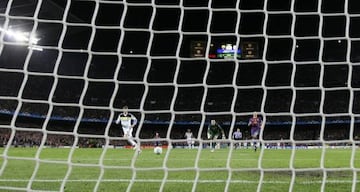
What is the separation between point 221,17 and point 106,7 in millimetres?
3639

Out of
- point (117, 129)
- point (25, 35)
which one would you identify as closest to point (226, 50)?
point (25, 35)

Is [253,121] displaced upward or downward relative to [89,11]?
downward

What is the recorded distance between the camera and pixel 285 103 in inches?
826

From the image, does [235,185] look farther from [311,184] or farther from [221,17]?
[221,17]

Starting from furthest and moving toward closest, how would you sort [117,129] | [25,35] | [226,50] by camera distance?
[117,129] → [226,50] → [25,35]

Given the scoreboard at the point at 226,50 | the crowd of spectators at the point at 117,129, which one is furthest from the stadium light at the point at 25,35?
the scoreboard at the point at 226,50

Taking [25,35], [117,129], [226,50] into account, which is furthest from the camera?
[117,129]

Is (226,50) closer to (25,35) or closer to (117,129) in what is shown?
(25,35)

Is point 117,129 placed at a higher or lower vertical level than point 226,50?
lower

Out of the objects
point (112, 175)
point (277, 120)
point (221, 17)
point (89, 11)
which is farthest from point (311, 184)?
point (277, 120)

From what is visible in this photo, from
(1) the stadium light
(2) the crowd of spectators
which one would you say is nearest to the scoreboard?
(2) the crowd of spectators

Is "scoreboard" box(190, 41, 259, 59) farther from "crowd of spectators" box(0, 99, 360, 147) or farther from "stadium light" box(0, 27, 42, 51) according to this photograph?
"stadium light" box(0, 27, 42, 51)

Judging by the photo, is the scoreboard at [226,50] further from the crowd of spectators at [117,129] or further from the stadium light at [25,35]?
the stadium light at [25,35]

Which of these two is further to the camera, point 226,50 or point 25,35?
point 226,50
